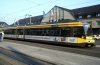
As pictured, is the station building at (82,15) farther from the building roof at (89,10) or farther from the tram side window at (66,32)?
the tram side window at (66,32)

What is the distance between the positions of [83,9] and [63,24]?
47.8 meters

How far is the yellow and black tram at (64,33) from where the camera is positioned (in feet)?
63.9

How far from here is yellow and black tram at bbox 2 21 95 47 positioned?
1948cm

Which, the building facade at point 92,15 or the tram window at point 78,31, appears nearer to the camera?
the tram window at point 78,31

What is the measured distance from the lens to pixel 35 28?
27297 mm

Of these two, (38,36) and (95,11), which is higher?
(95,11)

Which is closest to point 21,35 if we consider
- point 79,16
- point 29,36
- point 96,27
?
point 29,36

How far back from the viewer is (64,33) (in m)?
21.1

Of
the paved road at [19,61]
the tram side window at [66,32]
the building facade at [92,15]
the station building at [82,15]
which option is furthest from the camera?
the station building at [82,15]

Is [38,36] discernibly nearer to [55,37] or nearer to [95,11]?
[55,37]

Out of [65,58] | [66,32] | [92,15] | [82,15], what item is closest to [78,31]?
[66,32]

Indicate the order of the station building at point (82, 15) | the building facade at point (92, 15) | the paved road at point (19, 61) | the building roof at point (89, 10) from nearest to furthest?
the paved road at point (19, 61) → the building facade at point (92, 15) → the station building at point (82, 15) → the building roof at point (89, 10)

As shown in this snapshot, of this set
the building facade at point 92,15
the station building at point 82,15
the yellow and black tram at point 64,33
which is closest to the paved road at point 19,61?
the yellow and black tram at point 64,33

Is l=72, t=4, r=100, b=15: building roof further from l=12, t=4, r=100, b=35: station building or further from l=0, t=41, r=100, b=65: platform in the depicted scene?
l=0, t=41, r=100, b=65: platform
